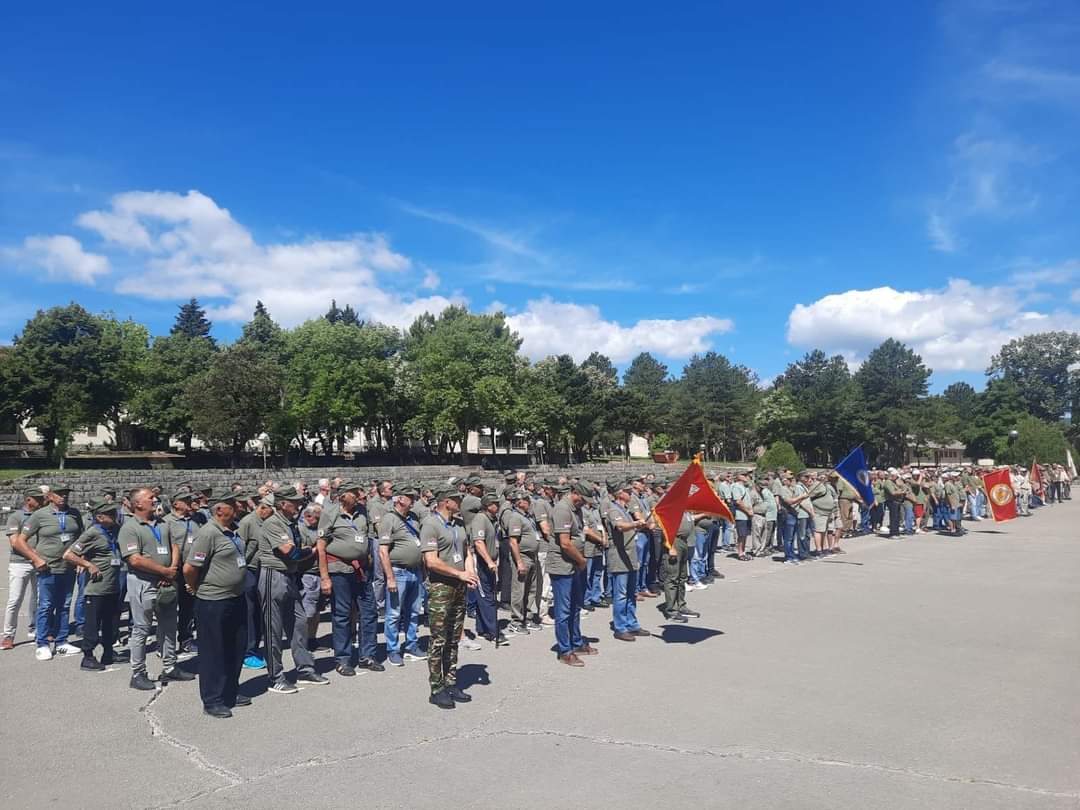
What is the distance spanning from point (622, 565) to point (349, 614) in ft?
11.7

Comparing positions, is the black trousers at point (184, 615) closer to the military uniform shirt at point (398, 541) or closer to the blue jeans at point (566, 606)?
the military uniform shirt at point (398, 541)

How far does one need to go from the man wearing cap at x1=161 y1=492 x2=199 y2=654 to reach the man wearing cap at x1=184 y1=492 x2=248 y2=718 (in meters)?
0.40

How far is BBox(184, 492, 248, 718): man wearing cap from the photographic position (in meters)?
7.06

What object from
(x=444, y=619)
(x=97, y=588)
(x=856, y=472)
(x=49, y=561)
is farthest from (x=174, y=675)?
(x=856, y=472)

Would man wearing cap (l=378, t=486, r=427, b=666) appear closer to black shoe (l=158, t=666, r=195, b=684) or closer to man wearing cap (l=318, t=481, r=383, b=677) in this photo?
man wearing cap (l=318, t=481, r=383, b=677)

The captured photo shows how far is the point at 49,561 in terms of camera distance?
9055 millimetres

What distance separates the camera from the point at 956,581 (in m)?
14.5

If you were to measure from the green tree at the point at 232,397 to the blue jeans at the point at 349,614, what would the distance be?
4524 centimetres

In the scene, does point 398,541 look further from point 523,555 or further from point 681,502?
point 681,502

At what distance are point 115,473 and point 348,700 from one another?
3388 centimetres

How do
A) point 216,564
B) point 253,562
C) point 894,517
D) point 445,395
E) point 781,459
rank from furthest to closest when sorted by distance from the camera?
1. point 445,395
2. point 781,459
3. point 894,517
4. point 253,562
5. point 216,564

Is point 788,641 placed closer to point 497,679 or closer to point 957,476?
point 497,679

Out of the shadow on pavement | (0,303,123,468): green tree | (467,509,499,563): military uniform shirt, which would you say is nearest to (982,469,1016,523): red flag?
the shadow on pavement

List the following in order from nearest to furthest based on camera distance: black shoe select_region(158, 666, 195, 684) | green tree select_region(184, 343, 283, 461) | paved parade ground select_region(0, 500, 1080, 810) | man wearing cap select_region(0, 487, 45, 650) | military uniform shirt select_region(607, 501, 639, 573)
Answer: paved parade ground select_region(0, 500, 1080, 810)
black shoe select_region(158, 666, 195, 684)
man wearing cap select_region(0, 487, 45, 650)
military uniform shirt select_region(607, 501, 639, 573)
green tree select_region(184, 343, 283, 461)
